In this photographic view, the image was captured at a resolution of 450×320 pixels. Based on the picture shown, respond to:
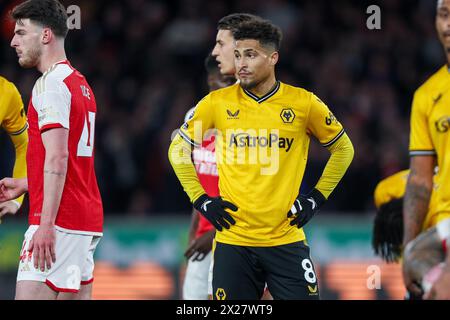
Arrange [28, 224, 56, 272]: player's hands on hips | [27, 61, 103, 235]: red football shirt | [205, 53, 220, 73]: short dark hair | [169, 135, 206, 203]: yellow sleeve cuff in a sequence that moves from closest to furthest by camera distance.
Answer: [28, 224, 56, 272]: player's hands on hips, [27, 61, 103, 235]: red football shirt, [169, 135, 206, 203]: yellow sleeve cuff, [205, 53, 220, 73]: short dark hair

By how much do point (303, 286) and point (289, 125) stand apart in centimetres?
97

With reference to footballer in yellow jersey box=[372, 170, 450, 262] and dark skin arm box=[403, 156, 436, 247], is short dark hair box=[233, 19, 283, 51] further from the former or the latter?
dark skin arm box=[403, 156, 436, 247]

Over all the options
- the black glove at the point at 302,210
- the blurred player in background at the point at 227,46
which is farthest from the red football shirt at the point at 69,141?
the blurred player in background at the point at 227,46

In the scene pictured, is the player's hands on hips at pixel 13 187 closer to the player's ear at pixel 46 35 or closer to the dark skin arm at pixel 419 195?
the player's ear at pixel 46 35

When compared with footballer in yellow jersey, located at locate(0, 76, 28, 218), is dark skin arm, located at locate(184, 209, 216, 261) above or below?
below

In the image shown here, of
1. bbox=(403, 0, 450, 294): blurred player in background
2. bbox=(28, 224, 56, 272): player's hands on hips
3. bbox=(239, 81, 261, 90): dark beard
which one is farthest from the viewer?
bbox=(239, 81, 261, 90): dark beard

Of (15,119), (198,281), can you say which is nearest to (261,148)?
(15,119)

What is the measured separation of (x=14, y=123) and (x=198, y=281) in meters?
2.19

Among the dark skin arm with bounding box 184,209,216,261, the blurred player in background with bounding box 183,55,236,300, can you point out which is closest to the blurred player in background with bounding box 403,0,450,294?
the blurred player in background with bounding box 183,55,236,300

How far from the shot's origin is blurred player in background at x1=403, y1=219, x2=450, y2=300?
4.56 meters

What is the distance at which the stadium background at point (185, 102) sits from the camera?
1091cm

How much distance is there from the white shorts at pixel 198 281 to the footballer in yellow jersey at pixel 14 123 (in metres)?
1.85

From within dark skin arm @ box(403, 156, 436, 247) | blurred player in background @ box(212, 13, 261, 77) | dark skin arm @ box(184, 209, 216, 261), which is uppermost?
blurred player in background @ box(212, 13, 261, 77)
